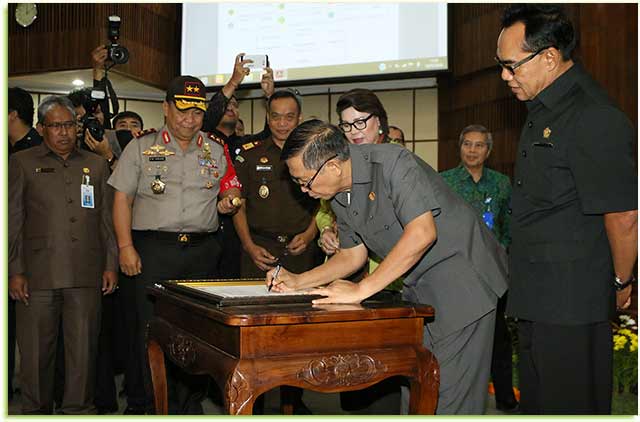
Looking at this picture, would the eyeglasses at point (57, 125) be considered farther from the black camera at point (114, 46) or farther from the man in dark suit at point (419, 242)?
the man in dark suit at point (419, 242)

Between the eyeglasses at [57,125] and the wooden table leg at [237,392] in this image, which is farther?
the eyeglasses at [57,125]

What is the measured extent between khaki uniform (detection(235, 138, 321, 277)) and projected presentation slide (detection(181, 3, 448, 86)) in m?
3.16

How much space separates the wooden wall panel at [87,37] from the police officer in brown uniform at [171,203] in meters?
5.38

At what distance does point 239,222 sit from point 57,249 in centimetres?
83

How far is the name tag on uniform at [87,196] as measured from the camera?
328 cm

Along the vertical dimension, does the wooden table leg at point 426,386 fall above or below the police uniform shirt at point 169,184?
below

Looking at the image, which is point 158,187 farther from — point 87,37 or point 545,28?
point 87,37

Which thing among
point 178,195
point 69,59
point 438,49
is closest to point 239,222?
point 178,195

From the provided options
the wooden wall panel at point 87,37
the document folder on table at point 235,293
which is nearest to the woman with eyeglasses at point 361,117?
the document folder on table at point 235,293

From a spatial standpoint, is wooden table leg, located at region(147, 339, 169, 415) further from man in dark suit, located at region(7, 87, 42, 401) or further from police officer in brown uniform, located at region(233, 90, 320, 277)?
man in dark suit, located at region(7, 87, 42, 401)

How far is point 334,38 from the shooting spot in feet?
21.3

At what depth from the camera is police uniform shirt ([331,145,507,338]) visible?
6.68ft

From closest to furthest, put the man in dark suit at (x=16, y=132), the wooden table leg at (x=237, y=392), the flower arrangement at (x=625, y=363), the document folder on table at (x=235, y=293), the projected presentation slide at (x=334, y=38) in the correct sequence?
the wooden table leg at (x=237, y=392) < the document folder on table at (x=235, y=293) < the man in dark suit at (x=16, y=132) < the flower arrangement at (x=625, y=363) < the projected presentation slide at (x=334, y=38)

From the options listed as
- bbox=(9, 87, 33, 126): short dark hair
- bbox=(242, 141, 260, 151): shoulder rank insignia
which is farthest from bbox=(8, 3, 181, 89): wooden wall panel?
bbox=(242, 141, 260, 151): shoulder rank insignia
